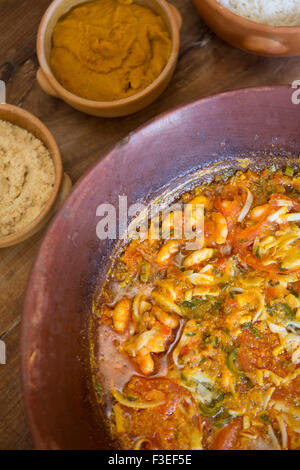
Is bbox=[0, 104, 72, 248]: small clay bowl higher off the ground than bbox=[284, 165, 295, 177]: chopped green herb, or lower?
higher

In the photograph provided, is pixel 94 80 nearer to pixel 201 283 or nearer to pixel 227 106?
pixel 227 106

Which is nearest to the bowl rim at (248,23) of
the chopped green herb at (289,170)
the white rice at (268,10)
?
the white rice at (268,10)

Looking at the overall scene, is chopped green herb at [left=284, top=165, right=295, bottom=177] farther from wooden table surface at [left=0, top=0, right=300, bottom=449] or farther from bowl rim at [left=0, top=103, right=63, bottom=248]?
bowl rim at [left=0, top=103, right=63, bottom=248]

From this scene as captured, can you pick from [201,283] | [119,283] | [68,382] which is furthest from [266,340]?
[68,382]

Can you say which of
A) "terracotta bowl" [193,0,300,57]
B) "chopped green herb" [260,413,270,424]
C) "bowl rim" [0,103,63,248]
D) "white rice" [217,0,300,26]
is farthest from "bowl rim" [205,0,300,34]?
"chopped green herb" [260,413,270,424]

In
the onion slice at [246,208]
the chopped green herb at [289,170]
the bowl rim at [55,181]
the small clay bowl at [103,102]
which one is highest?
the small clay bowl at [103,102]

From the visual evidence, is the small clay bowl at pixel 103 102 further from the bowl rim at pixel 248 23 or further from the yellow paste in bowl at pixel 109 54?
the bowl rim at pixel 248 23
